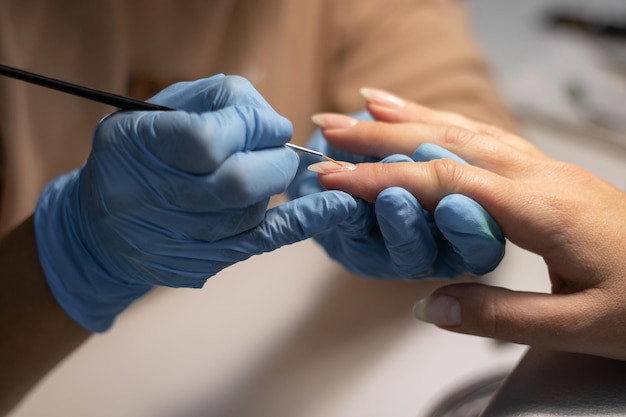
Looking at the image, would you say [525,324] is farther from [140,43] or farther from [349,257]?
[140,43]

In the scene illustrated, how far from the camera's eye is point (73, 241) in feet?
2.29

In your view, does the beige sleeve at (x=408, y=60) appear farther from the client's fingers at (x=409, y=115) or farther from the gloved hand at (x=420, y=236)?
the gloved hand at (x=420, y=236)

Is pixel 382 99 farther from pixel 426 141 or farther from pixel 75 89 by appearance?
pixel 75 89

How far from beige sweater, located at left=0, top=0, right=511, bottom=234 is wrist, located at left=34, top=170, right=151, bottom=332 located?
0.52 feet

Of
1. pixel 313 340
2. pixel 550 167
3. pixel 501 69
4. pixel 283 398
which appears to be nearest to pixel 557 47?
pixel 501 69

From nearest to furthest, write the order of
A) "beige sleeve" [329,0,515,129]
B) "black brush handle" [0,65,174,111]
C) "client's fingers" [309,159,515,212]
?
"black brush handle" [0,65,174,111] < "client's fingers" [309,159,515,212] < "beige sleeve" [329,0,515,129]

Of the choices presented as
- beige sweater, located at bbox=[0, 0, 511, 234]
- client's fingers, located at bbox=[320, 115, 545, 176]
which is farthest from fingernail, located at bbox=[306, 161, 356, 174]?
beige sweater, located at bbox=[0, 0, 511, 234]

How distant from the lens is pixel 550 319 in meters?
0.61

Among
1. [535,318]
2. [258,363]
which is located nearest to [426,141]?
[535,318]

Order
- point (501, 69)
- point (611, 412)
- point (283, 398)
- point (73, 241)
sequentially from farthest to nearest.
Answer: point (501, 69), point (283, 398), point (73, 241), point (611, 412)

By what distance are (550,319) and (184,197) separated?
40cm

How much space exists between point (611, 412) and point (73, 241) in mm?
618

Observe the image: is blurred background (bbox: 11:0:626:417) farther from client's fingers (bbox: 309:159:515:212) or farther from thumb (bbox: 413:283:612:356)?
client's fingers (bbox: 309:159:515:212)

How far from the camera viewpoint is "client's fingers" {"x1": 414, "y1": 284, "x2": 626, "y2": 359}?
0.61 m
